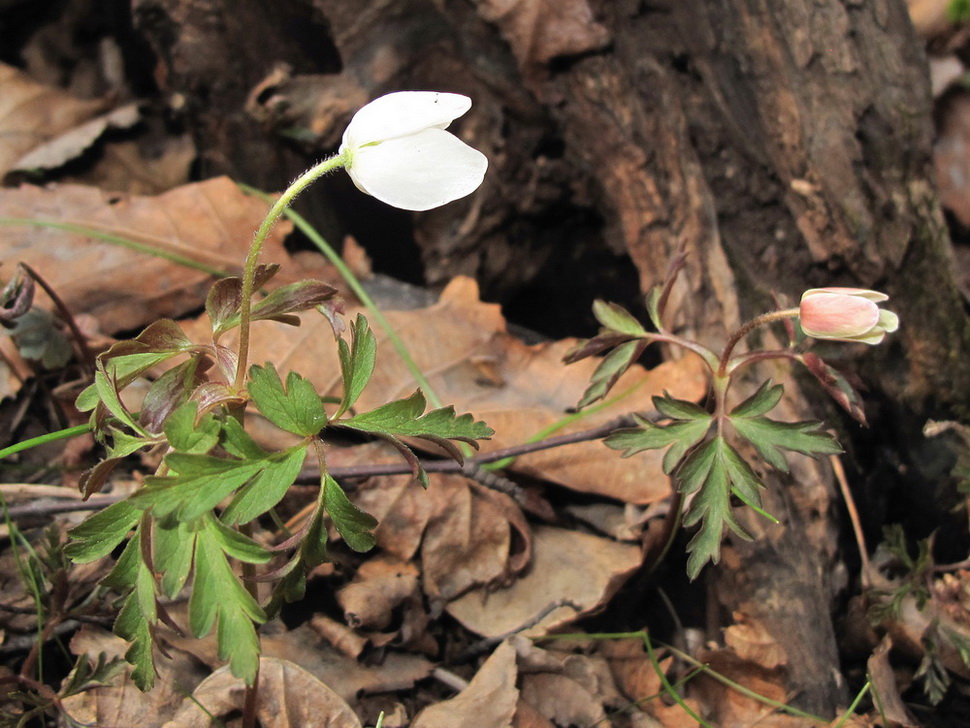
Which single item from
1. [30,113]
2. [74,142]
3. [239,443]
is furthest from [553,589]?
[30,113]

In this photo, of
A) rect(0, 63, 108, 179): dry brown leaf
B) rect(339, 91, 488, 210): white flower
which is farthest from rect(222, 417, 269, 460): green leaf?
rect(0, 63, 108, 179): dry brown leaf

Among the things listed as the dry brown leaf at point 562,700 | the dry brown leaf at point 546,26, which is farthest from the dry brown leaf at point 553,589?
the dry brown leaf at point 546,26

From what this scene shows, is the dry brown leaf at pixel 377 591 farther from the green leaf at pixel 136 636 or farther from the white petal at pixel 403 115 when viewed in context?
the white petal at pixel 403 115

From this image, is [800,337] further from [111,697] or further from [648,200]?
[111,697]

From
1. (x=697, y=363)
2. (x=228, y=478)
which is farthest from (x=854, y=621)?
(x=228, y=478)

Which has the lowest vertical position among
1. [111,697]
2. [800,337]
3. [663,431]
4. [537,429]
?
[111,697]

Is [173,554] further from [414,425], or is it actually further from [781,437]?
[781,437]

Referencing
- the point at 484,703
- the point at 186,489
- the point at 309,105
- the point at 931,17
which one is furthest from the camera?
the point at 931,17
